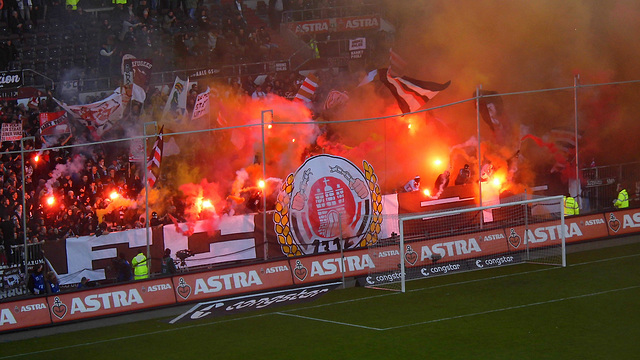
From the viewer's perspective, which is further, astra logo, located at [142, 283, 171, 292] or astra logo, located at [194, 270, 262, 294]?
astra logo, located at [194, 270, 262, 294]

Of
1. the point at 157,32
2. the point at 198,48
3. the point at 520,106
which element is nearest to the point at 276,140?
the point at 198,48

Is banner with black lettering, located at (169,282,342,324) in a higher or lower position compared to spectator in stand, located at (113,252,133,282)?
lower

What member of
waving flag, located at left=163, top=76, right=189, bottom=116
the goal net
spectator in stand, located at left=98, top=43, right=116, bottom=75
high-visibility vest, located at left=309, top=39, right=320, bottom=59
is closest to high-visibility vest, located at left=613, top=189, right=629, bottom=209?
the goal net

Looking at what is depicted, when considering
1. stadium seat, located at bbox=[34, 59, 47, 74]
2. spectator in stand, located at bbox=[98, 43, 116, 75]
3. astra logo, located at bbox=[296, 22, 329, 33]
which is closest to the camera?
spectator in stand, located at bbox=[98, 43, 116, 75]

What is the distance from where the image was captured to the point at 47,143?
733 inches

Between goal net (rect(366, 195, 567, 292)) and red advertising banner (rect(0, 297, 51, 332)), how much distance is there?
6.24 meters

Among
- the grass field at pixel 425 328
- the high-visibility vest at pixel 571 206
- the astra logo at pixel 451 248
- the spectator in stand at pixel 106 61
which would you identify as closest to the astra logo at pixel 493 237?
the astra logo at pixel 451 248

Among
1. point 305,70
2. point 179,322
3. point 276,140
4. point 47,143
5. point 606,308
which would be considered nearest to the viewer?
point 606,308

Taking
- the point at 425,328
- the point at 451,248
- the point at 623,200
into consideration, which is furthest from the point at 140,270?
the point at 623,200

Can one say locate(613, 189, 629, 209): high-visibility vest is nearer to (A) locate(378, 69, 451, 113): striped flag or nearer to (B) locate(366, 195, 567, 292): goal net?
(B) locate(366, 195, 567, 292): goal net

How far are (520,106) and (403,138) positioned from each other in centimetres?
511

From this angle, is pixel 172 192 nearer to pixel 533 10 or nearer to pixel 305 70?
pixel 305 70

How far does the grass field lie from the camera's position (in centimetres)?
1026

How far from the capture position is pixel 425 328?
37.7ft
